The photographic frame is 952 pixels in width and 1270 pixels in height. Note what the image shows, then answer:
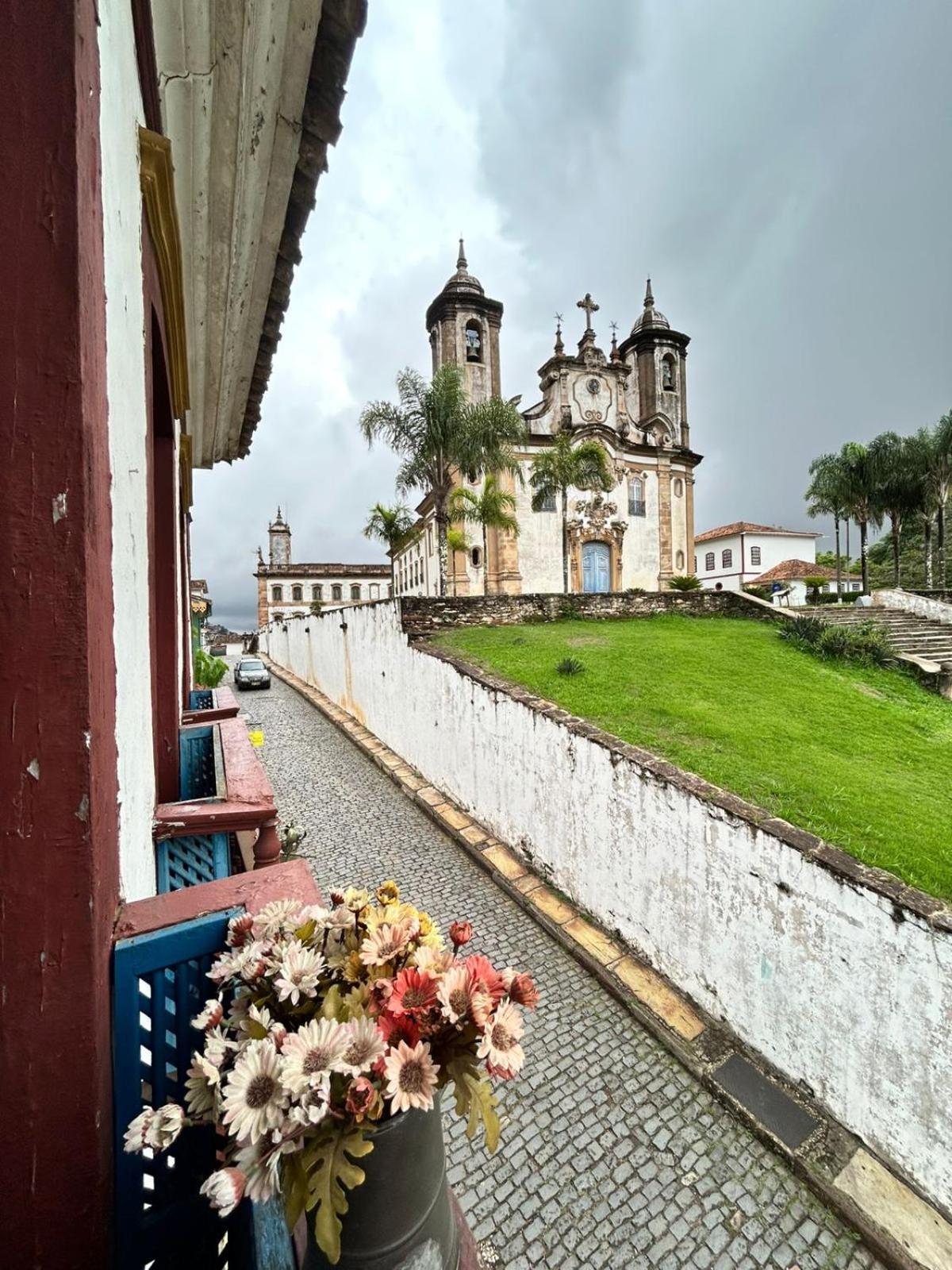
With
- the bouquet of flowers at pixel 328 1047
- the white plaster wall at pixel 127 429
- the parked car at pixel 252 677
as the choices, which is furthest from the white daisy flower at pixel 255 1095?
the parked car at pixel 252 677

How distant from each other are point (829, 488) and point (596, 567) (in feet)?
31.7

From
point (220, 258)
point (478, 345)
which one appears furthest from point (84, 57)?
point (478, 345)

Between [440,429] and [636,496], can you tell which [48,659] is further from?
[636,496]

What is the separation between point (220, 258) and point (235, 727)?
2.89 meters

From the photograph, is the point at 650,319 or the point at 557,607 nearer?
the point at 557,607

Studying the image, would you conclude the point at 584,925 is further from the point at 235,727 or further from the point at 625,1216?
the point at 235,727

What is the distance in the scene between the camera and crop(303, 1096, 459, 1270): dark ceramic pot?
37.6 inches

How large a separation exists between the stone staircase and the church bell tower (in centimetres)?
1426

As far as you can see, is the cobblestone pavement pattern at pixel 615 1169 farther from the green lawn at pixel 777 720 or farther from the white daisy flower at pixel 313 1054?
the white daisy flower at pixel 313 1054

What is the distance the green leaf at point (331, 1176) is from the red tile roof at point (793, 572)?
118 feet

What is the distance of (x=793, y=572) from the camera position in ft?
105

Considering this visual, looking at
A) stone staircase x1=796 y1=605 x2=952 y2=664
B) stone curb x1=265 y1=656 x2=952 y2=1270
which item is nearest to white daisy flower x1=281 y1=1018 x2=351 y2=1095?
stone curb x1=265 y1=656 x2=952 y2=1270

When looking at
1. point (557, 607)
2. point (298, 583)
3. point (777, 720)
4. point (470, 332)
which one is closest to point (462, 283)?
point (470, 332)

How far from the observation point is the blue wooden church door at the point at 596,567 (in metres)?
20.9
